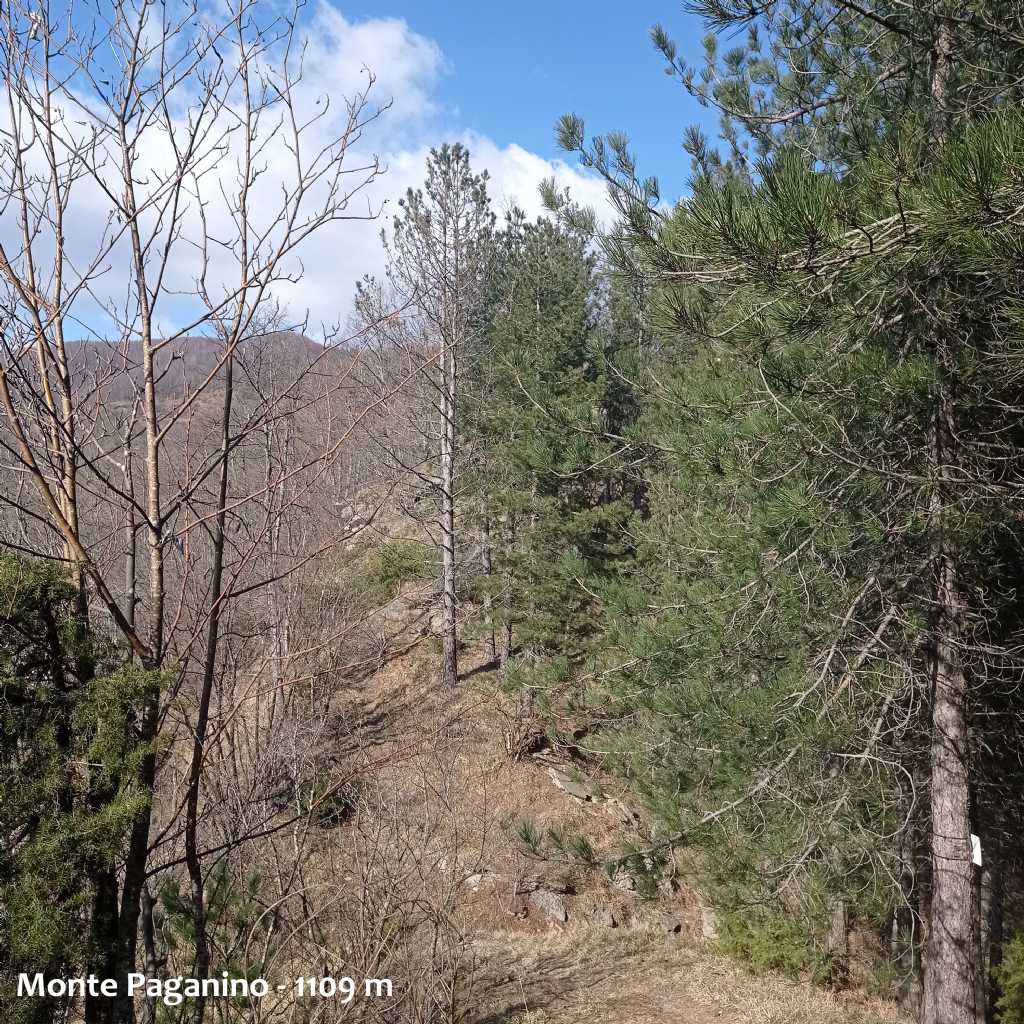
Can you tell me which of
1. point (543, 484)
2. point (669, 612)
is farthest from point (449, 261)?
point (669, 612)

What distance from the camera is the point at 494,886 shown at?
10.7 meters

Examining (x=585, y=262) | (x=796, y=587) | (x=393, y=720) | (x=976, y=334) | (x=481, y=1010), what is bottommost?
(x=481, y=1010)

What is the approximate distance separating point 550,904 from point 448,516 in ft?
23.4

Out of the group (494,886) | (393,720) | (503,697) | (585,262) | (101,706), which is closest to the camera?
(101,706)

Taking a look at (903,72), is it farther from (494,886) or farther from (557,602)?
(494,886)

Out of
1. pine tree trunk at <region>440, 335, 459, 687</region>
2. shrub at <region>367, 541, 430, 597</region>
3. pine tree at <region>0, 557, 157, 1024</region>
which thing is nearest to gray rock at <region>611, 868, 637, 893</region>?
pine tree trunk at <region>440, 335, 459, 687</region>

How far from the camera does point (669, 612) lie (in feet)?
23.8

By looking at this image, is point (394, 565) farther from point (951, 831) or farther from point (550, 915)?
point (951, 831)

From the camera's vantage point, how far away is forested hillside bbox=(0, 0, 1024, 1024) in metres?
2.40

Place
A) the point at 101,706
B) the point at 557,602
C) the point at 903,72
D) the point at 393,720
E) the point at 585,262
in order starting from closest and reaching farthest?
the point at 101,706, the point at 903,72, the point at 557,602, the point at 393,720, the point at 585,262

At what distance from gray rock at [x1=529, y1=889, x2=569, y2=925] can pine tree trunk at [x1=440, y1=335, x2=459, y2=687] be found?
17.3ft

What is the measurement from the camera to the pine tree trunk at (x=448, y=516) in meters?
14.6

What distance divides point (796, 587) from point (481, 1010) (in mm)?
5587

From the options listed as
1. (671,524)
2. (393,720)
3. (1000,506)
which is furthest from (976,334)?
(393,720)
